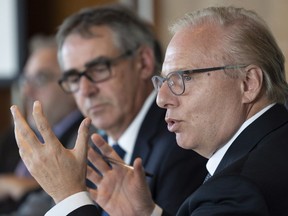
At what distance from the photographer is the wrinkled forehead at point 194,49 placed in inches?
67.9

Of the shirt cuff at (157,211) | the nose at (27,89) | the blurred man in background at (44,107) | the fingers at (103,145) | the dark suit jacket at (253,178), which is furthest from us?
the nose at (27,89)

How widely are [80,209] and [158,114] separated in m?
0.91

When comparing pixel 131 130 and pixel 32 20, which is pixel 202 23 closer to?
pixel 131 130

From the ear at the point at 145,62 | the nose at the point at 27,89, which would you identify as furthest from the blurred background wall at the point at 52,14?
the ear at the point at 145,62

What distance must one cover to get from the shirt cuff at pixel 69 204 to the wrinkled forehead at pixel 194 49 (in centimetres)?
38

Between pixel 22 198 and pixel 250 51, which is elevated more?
pixel 250 51

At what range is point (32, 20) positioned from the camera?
18.5ft

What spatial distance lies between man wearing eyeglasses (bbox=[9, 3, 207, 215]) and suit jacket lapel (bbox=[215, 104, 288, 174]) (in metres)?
0.72

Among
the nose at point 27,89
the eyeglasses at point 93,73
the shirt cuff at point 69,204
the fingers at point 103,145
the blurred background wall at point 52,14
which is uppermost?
the eyeglasses at point 93,73

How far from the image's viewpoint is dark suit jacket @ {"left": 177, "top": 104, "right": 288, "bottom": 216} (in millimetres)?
1478

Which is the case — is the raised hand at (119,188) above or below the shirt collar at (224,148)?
below

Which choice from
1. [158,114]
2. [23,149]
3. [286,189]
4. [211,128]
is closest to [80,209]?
[23,149]

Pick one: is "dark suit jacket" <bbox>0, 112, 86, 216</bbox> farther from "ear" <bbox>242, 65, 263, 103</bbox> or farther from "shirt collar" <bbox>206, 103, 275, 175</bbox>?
"ear" <bbox>242, 65, 263, 103</bbox>

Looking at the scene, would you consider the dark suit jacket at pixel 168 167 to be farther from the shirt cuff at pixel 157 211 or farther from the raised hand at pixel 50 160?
the raised hand at pixel 50 160
